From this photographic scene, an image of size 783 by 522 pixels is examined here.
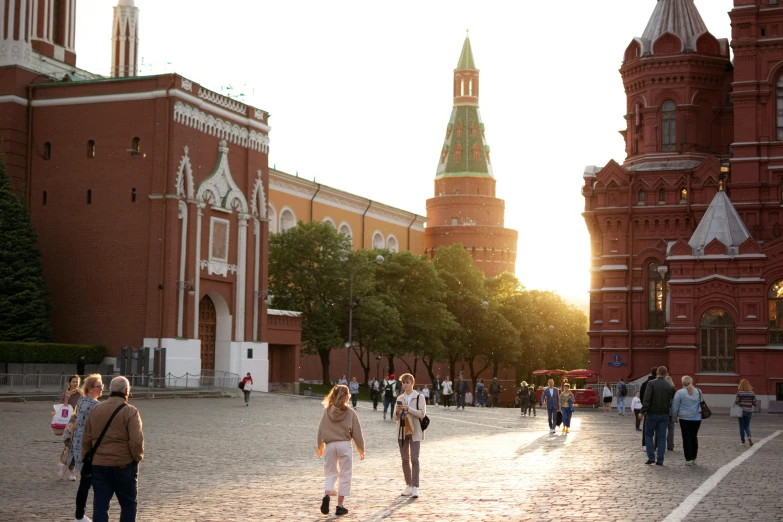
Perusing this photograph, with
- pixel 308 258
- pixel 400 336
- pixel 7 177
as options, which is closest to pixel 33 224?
pixel 7 177

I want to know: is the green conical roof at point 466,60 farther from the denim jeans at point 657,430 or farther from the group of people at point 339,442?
the group of people at point 339,442

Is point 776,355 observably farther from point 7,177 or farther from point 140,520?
point 140,520

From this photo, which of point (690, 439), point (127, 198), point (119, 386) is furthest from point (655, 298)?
point (119, 386)

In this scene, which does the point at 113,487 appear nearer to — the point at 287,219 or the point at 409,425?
the point at 409,425

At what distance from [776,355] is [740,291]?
11.7 feet

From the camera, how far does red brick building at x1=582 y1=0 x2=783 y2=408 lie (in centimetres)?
5744

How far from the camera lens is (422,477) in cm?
1897

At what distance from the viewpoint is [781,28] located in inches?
2431

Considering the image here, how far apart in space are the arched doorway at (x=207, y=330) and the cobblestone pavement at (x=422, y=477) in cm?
2603

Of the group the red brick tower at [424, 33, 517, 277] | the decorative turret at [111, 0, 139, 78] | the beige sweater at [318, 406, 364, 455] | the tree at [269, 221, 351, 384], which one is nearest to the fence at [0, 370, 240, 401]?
the tree at [269, 221, 351, 384]

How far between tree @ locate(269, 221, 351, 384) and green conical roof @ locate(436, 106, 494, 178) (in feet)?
Answer: 173

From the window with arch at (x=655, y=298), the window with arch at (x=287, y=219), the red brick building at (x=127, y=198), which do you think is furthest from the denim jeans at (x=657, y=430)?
the window with arch at (x=287, y=219)

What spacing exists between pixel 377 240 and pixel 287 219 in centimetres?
1810

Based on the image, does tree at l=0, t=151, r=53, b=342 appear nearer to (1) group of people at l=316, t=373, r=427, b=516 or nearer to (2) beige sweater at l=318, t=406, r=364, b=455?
(1) group of people at l=316, t=373, r=427, b=516
